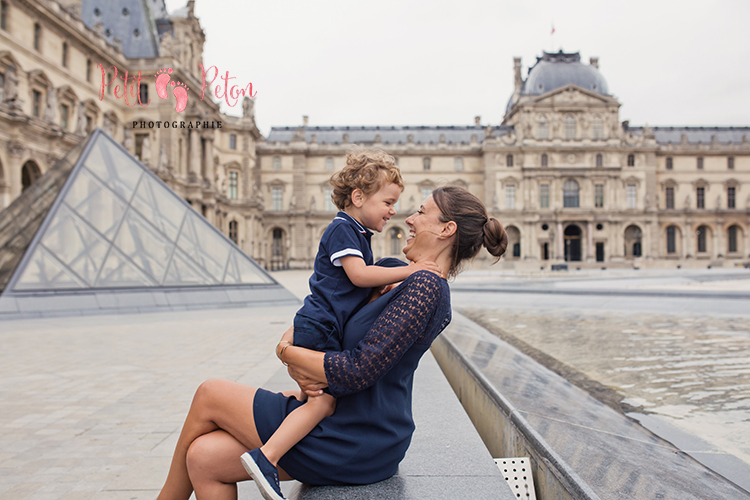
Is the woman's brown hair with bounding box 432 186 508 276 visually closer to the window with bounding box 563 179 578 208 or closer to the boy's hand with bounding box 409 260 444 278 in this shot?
the boy's hand with bounding box 409 260 444 278

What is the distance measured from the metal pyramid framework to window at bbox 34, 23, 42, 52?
494 inches

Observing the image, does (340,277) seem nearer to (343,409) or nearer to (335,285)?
(335,285)

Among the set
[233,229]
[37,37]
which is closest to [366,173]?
[37,37]

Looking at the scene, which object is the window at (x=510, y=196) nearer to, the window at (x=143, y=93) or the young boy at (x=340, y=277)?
the window at (x=143, y=93)

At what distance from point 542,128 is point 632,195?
35.5 ft

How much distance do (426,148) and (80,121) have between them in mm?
34323

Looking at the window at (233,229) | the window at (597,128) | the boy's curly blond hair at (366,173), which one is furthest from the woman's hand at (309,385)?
the window at (597,128)

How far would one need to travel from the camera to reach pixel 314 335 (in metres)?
1.69

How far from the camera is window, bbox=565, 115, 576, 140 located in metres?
47.8

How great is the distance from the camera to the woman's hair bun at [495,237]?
182 cm

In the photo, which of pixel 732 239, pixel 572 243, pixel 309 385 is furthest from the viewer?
pixel 732 239

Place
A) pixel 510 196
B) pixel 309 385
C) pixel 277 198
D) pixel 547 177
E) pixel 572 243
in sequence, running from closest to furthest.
Result: 1. pixel 309 385
2. pixel 547 177
3. pixel 510 196
4. pixel 572 243
5. pixel 277 198

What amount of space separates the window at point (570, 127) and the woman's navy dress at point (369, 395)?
1993 inches

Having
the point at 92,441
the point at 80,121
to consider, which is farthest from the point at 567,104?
the point at 92,441
